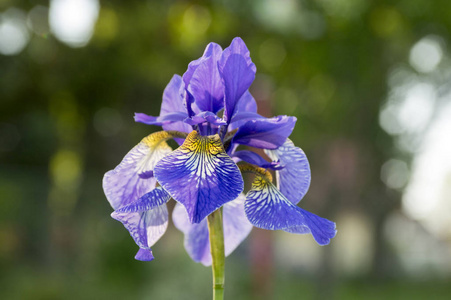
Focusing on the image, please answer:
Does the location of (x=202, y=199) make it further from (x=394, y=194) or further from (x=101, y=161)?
(x=394, y=194)

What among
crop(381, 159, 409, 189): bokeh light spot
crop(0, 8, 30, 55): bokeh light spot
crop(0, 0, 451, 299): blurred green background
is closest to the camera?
crop(0, 0, 451, 299): blurred green background

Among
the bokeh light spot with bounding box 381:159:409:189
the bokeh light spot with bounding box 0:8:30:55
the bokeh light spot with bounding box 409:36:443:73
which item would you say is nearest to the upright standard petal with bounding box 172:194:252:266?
the bokeh light spot with bounding box 409:36:443:73

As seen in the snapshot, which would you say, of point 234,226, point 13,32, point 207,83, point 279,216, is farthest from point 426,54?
point 279,216

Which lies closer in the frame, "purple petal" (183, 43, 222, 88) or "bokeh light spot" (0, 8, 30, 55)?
"purple petal" (183, 43, 222, 88)

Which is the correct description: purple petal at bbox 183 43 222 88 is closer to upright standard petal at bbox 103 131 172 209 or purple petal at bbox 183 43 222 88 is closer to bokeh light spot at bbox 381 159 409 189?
upright standard petal at bbox 103 131 172 209

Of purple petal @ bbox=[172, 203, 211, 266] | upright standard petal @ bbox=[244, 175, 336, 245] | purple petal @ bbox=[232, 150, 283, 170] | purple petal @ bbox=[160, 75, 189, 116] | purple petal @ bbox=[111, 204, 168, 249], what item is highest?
purple petal @ bbox=[160, 75, 189, 116]

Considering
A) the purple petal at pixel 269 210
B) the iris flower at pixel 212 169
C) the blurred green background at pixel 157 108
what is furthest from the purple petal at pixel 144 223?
the blurred green background at pixel 157 108

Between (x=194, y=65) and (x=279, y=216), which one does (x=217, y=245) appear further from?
(x=194, y=65)

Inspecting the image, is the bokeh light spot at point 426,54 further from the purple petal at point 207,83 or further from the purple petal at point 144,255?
the purple petal at point 144,255
